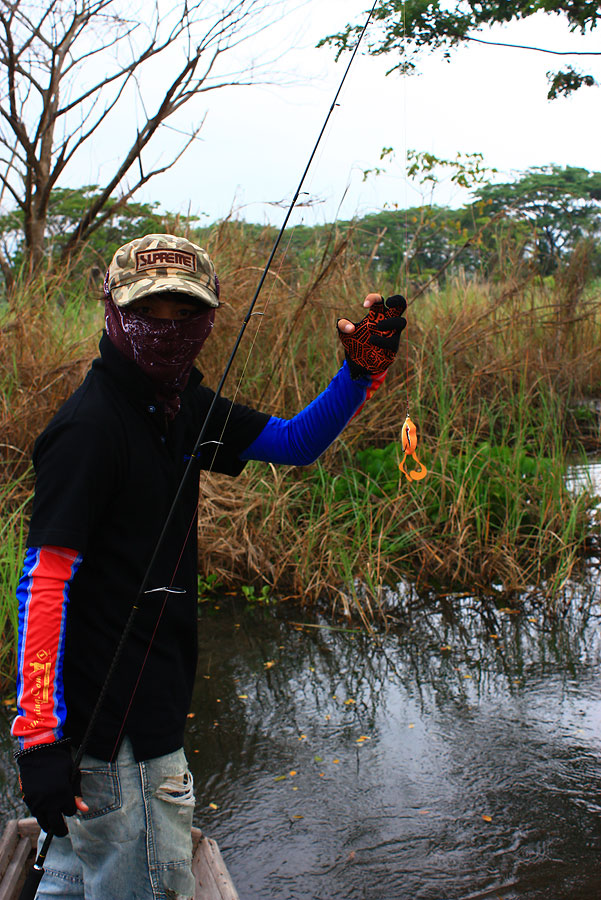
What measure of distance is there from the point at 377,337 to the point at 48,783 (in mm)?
1237

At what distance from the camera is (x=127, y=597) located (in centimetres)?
179

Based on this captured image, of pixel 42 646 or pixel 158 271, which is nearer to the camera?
pixel 42 646

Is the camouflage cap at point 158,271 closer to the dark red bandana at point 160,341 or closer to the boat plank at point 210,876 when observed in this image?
the dark red bandana at point 160,341

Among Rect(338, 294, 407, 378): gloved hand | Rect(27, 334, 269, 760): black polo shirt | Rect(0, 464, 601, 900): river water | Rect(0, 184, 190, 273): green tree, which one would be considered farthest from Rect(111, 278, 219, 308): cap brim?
Rect(0, 184, 190, 273): green tree

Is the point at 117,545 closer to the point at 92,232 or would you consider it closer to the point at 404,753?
the point at 404,753

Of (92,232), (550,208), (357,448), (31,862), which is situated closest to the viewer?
(31,862)

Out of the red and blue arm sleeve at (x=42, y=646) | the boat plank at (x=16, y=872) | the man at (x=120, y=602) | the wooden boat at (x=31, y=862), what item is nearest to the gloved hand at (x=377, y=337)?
the man at (x=120, y=602)

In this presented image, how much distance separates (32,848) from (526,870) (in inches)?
63.2

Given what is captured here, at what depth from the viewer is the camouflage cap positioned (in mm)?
1754

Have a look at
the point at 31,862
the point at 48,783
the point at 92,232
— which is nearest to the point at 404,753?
the point at 31,862

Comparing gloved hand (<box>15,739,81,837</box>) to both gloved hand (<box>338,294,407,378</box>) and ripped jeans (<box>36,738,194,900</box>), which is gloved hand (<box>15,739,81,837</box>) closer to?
ripped jeans (<box>36,738,194,900</box>)

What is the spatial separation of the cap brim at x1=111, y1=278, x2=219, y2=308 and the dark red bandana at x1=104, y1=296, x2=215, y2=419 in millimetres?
39

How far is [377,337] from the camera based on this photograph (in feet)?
6.59

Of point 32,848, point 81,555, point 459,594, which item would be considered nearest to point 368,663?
point 459,594
